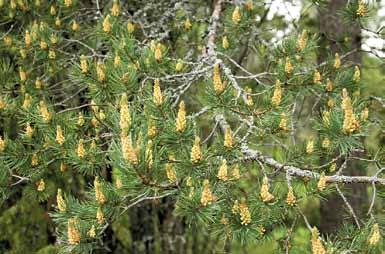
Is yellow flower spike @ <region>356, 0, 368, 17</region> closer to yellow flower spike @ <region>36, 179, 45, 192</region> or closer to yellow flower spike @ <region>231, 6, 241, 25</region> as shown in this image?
yellow flower spike @ <region>231, 6, 241, 25</region>

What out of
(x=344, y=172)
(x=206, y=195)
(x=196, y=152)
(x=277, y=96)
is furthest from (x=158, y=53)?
(x=344, y=172)

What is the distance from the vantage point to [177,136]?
184cm

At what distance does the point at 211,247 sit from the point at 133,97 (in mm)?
2664

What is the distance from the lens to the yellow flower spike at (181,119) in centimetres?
175

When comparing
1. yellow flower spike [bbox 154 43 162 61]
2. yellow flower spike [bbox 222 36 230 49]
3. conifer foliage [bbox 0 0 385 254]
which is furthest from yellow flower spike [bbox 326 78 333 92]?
yellow flower spike [bbox 154 43 162 61]

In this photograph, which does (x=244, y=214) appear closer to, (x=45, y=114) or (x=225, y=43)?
(x=45, y=114)

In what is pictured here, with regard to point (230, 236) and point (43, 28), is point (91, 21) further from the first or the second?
point (230, 236)

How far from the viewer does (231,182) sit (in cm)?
184

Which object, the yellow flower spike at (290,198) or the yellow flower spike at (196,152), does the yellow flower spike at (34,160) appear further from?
the yellow flower spike at (290,198)

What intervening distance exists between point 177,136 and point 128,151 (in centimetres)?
31

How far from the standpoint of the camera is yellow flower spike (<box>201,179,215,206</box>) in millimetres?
1680

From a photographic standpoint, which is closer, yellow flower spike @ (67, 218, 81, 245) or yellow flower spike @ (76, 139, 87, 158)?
yellow flower spike @ (67, 218, 81, 245)

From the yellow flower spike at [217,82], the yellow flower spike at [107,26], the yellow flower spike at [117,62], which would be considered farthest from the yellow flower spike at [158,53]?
the yellow flower spike at [217,82]

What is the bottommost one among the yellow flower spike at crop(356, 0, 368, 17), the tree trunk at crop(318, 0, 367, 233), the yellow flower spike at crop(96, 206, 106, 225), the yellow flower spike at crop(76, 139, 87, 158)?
the tree trunk at crop(318, 0, 367, 233)
